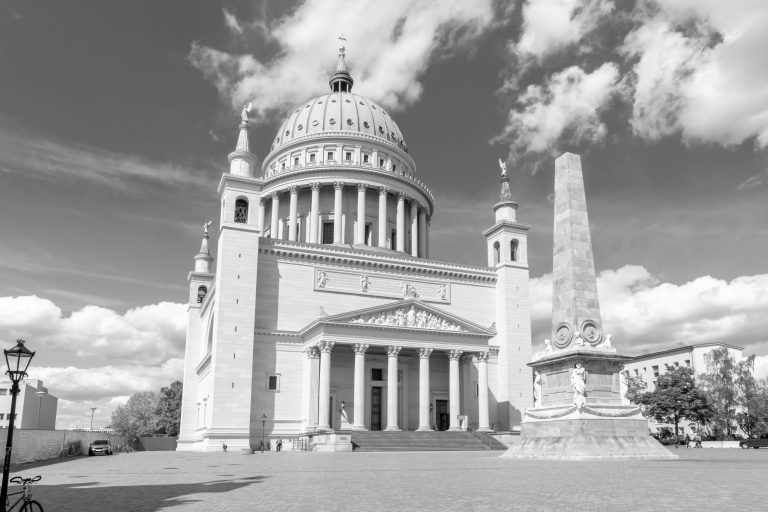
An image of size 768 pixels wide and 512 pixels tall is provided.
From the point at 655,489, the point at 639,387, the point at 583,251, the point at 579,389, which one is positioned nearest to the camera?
the point at 655,489

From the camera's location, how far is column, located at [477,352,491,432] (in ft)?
186

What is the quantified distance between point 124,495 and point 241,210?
4244 cm

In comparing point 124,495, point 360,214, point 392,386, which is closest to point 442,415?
point 392,386

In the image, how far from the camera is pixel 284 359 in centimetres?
5597

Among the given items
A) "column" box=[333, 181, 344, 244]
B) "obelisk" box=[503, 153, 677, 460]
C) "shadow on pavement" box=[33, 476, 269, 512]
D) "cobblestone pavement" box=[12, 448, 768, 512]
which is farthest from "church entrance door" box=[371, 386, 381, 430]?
"shadow on pavement" box=[33, 476, 269, 512]

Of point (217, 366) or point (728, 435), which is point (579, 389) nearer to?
point (217, 366)

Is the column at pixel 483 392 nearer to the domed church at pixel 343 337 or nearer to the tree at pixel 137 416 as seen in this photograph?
the domed church at pixel 343 337

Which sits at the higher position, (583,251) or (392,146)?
(392,146)

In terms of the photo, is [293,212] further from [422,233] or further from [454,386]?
[454,386]

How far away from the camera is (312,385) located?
53375mm

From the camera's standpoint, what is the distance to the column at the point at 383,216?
254 ft

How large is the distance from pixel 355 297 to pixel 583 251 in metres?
32.8

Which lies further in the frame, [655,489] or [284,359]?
[284,359]

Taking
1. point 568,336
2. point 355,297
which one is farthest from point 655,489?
point 355,297
